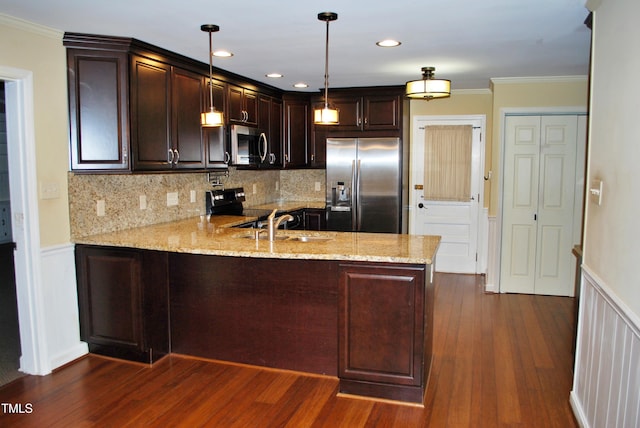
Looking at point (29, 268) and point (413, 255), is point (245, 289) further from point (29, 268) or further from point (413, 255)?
point (29, 268)

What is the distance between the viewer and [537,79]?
17.0 feet

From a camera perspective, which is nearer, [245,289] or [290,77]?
[245,289]

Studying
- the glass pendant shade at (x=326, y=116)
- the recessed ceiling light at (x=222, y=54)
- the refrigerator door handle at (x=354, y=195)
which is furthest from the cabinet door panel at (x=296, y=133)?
the glass pendant shade at (x=326, y=116)

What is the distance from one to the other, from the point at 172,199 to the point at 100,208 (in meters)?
0.91

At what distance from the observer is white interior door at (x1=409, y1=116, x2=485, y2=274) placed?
6223mm

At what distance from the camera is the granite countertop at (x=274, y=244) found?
299 centimetres

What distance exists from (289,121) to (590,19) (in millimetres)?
3601

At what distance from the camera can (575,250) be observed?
132 inches

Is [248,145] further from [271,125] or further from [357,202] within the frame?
[357,202]

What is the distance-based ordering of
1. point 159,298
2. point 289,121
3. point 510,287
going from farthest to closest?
1. point 289,121
2. point 510,287
3. point 159,298

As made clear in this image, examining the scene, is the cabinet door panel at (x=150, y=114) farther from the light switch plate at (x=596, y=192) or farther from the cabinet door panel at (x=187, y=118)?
the light switch plate at (x=596, y=192)

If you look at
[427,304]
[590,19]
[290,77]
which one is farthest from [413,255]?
[290,77]

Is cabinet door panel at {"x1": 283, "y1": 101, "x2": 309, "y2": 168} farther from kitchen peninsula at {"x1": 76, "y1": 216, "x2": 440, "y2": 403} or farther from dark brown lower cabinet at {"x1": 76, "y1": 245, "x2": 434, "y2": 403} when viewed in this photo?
dark brown lower cabinet at {"x1": 76, "y1": 245, "x2": 434, "y2": 403}

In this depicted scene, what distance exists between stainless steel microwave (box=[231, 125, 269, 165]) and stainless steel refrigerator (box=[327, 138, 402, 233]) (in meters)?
0.90
